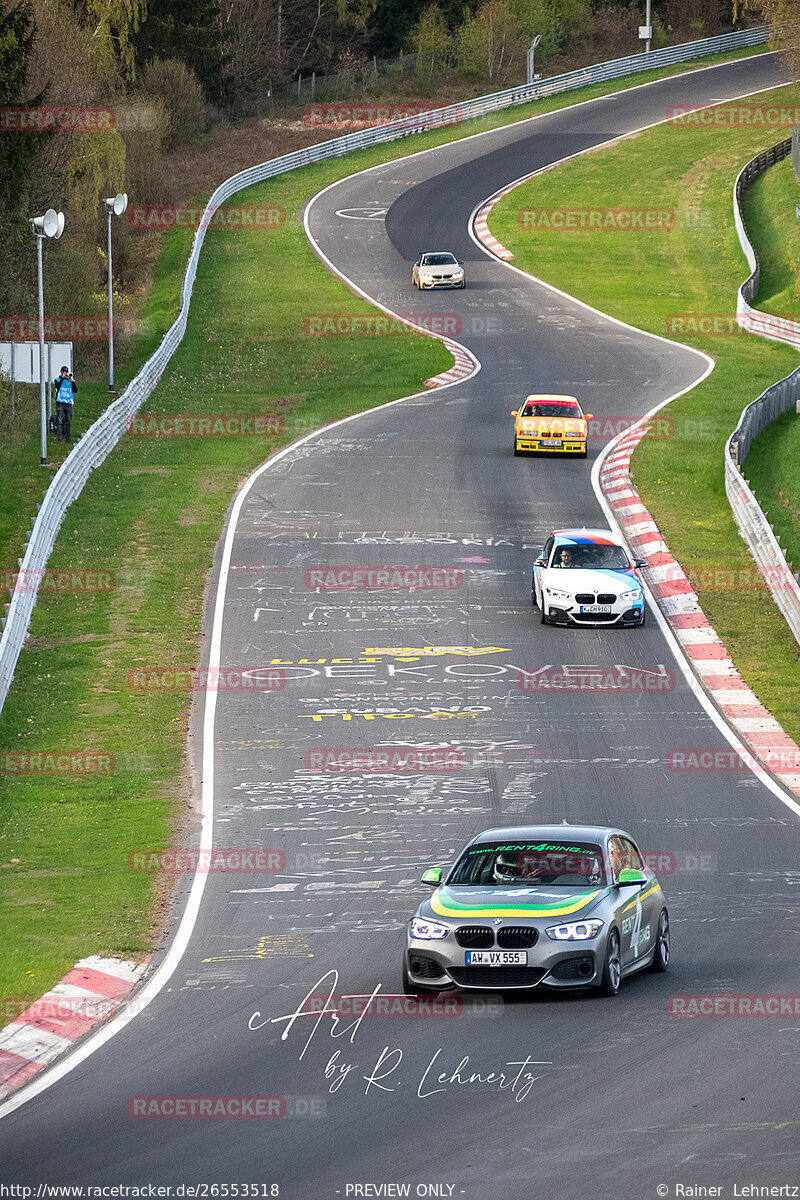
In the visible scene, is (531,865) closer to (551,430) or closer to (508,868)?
(508,868)

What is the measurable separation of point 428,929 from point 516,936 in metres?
0.67

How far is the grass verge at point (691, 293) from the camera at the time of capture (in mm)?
29219

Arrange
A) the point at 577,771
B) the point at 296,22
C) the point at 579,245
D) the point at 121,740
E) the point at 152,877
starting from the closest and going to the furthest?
1. the point at 152,877
2. the point at 577,771
3. the point at 121,740
4. the point at 579,245
5. the point at 296,22

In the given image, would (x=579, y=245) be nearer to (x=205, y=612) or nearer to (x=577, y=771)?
(x=205, y=612)

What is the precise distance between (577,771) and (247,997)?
836 cm

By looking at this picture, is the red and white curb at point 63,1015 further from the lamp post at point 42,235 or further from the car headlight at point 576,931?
the lamp post at point 42,235

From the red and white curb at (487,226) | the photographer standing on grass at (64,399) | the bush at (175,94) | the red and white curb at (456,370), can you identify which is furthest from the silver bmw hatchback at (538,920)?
the bush at (175,94)

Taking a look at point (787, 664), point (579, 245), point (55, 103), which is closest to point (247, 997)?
point (787, 664)

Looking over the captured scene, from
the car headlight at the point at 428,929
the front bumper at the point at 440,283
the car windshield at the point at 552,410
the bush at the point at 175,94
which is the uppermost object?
the bush at the point at 175,94

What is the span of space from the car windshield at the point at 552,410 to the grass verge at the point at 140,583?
6.46 m

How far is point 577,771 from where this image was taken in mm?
20562

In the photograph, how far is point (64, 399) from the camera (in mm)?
39031

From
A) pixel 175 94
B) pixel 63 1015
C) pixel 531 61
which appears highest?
pixel 531 61
